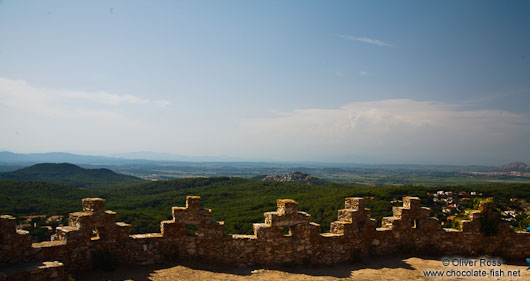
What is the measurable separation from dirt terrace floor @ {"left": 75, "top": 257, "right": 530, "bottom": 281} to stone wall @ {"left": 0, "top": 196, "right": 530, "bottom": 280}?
1.13 ft

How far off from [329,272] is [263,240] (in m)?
2.35

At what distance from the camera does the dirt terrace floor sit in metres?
8.27

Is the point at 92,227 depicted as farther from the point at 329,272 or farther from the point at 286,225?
the point at 329,272

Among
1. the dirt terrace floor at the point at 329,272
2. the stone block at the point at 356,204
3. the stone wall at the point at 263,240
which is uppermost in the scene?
the stone block at the point at 356,204

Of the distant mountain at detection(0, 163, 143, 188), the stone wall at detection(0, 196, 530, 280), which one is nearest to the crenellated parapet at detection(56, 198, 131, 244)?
Result: the stone wall at detection(0, 196, 530, 280)

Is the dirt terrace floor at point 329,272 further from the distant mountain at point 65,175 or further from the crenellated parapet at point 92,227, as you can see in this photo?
the distant mountain at point 65,175

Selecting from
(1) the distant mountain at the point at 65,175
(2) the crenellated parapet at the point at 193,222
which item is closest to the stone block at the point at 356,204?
(2) the crenellated parapet at the point at 193,222

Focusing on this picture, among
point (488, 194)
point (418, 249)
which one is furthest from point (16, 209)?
point (488, 194)

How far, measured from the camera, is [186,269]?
28.7 ft

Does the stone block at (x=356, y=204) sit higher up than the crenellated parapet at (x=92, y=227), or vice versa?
the stone block at (x=356, y=204)

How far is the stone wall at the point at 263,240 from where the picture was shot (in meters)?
7.96

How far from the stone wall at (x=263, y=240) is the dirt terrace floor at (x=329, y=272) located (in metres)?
0.34

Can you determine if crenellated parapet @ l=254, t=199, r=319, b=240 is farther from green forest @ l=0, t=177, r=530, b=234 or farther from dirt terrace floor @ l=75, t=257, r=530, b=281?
green forest @ l=0, t=177, r=530, b=234

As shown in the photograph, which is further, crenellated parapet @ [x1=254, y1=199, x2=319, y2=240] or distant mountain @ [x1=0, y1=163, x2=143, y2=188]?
distant mountain @ [x1=0, y1=163, x2=143, y2=188]
